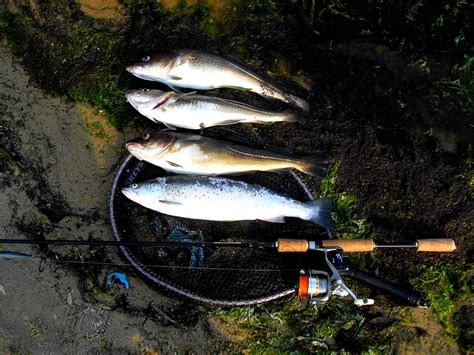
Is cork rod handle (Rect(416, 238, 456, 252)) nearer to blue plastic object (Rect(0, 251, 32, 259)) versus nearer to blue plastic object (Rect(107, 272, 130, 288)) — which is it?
blue plastic object (Rect(107, 272, 130, 288))

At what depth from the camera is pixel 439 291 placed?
376cm

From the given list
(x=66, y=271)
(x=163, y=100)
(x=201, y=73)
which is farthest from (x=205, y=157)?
(x=66, y=271)

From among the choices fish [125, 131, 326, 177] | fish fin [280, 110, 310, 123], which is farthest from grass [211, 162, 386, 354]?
fish fin [280, 110, 310, 123]

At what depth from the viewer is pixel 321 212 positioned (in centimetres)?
351

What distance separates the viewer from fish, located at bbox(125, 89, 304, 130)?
141 inches

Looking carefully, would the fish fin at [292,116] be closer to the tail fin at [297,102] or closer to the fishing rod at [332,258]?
the tail fin at [297,102]

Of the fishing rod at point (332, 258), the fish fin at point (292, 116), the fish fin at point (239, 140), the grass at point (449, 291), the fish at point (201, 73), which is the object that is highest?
the fish at point (201, 73)

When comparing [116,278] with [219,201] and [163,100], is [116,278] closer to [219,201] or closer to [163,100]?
[219,201]

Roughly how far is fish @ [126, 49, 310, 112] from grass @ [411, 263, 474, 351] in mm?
1738

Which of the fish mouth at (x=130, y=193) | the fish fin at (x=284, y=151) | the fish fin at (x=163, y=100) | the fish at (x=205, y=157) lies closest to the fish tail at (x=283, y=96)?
the fish fin at (x=284, y=151)

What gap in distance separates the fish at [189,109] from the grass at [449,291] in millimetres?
1850

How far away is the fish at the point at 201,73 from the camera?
3.65 metres

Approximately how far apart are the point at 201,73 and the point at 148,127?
641 mm

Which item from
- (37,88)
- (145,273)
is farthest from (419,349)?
(37,88)
